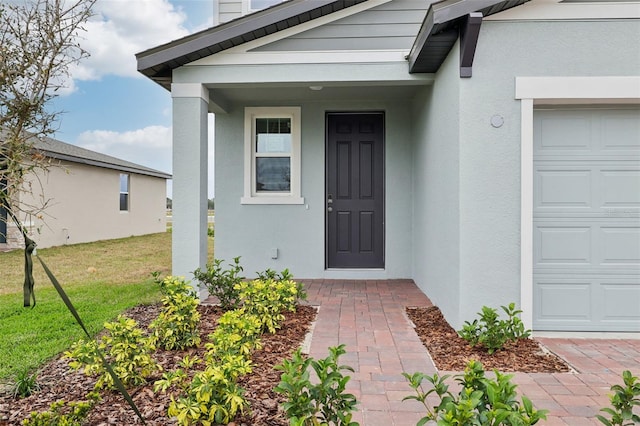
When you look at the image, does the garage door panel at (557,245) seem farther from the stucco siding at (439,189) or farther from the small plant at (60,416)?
the small plant at (60,416)

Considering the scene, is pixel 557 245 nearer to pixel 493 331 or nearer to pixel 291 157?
pixel 493 331

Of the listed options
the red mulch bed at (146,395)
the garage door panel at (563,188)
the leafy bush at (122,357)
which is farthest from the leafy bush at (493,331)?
the leafy bush at (122,357)

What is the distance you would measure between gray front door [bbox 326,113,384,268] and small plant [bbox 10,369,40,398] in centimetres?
463

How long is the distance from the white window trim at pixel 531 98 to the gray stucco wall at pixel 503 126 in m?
0.05

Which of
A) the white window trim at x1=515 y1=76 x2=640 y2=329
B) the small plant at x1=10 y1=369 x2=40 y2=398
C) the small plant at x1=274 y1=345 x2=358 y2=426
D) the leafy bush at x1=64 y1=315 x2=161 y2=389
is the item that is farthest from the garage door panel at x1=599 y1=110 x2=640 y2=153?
the small plant at x1=10 y1=369 x2=40 y2=398

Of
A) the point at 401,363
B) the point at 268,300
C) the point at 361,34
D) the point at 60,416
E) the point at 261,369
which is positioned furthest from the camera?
the point at 361,34

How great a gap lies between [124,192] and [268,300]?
14341 mm

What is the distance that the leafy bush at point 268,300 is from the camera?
4180 mm

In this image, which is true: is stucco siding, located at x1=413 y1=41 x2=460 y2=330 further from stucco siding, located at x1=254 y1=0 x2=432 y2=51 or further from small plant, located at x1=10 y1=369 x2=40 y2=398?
small plant, located at x1=10 y1=369 x2=40 y2=398

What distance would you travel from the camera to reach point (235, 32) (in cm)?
497

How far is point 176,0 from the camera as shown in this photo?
8.06 m

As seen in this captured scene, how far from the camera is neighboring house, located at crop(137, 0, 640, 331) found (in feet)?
13.0

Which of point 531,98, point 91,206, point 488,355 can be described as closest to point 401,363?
point 488,355

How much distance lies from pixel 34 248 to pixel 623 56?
487 cm
